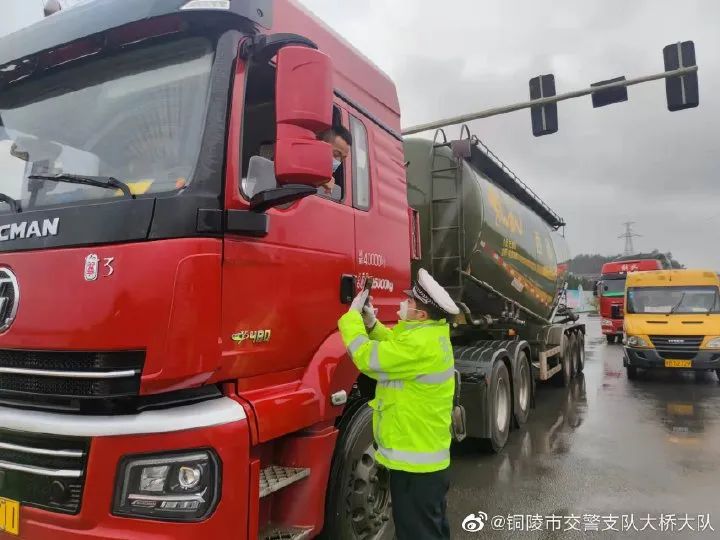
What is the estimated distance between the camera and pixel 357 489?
118 inches

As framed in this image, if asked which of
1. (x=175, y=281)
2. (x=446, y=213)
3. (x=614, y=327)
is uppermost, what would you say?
(x=446, y=213)

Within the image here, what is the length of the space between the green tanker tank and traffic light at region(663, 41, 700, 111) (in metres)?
4.20

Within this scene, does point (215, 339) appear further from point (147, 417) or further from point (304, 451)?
point (304, 451)

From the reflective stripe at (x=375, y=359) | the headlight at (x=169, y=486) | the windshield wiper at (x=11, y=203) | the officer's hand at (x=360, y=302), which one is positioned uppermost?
the windshield wiper at (x=11, y=203)

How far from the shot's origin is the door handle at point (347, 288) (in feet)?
9.86

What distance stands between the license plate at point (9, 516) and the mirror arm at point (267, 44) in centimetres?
212

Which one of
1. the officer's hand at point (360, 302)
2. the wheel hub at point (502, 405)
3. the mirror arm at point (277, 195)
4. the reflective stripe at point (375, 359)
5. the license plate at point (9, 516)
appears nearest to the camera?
the license plate at point (9, 516)

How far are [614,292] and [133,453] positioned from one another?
21.2 m

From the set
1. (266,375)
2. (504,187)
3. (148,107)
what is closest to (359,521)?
(266,375)

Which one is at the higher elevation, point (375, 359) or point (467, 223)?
point (467, 223)

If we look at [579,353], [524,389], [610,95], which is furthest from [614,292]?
[524,389]

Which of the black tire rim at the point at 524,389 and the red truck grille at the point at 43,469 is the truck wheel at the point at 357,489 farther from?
the black tire rim at the point at 524,389

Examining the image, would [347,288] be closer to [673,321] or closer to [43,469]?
[43,469]

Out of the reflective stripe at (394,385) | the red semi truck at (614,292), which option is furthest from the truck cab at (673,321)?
the reflective stripe at (394,385)
